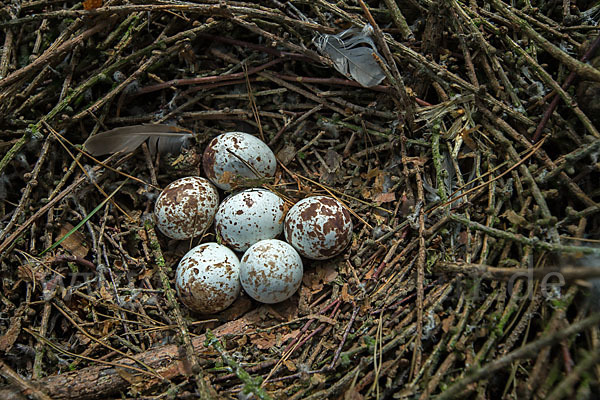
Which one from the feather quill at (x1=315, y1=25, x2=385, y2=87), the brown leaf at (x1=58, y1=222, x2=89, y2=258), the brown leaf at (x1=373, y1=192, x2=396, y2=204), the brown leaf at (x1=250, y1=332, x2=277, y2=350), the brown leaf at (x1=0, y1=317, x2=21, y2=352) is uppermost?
the feather quill at (x1=315, y1=25, x2=385, y2=87)

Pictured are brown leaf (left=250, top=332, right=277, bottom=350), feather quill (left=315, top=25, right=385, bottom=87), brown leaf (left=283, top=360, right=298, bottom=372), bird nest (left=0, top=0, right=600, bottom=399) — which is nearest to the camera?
bird nest (left=0, top=0, right=600, bottom=399)

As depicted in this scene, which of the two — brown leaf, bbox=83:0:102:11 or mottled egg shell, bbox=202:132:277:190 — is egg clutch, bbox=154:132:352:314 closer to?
mottled egg shell, bbox=202:132:277:190

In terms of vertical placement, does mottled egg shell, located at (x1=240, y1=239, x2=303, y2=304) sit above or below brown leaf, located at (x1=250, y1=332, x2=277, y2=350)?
above

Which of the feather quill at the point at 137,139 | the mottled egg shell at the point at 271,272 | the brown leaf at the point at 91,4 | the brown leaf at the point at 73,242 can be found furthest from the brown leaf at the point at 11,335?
the brown leaf at the point at 91,4

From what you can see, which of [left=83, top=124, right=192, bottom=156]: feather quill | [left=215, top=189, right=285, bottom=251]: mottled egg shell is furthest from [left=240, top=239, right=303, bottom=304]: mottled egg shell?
[left=83, top=124, right=192, bottom=156]: feather quill

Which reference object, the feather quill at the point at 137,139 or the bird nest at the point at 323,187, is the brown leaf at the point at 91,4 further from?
the feather quill at the point at 137,139

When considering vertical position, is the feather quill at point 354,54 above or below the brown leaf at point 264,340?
above

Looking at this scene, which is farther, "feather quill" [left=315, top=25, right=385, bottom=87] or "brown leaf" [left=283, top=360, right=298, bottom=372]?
"feather quill" [left=315, top=25, right=385, bottom=87]
